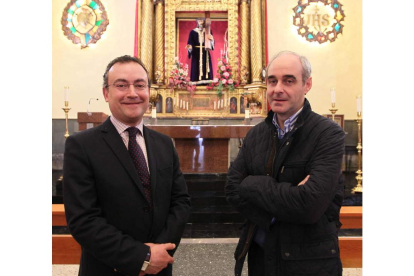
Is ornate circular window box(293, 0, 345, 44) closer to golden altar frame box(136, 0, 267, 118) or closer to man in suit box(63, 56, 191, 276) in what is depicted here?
golden altar frame box(136, 0, 267, 118)

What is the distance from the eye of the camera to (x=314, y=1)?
868 centimetres

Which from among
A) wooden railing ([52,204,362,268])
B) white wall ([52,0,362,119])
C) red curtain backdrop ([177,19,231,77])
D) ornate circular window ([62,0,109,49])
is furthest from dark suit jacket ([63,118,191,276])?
ornate circular window ([62,0,109,49])

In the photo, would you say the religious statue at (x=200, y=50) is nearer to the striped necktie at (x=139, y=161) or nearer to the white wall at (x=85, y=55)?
the white wall at (x=85, y=55)

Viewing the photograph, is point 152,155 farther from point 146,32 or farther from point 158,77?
point 146,32

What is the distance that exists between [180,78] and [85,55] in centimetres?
264

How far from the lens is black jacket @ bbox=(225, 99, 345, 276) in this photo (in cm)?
147

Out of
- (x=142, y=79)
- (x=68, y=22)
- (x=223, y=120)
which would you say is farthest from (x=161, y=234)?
(x=68, y=22)

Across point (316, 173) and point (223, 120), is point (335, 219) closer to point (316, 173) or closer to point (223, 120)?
point (316, 173)

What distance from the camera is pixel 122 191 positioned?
1.50 meters

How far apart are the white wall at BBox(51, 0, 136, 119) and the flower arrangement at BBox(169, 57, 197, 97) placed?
1396 millimetres

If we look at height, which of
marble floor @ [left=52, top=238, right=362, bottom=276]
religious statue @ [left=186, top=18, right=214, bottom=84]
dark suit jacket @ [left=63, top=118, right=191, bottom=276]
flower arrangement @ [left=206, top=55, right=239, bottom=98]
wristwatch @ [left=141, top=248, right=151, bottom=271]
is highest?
religious statue @ [left=186, top=18, right=214, bottom=84]

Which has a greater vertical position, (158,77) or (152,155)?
(158,77)

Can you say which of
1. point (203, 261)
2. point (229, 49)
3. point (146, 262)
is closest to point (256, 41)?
point (229, 49)

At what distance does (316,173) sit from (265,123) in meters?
0.43
